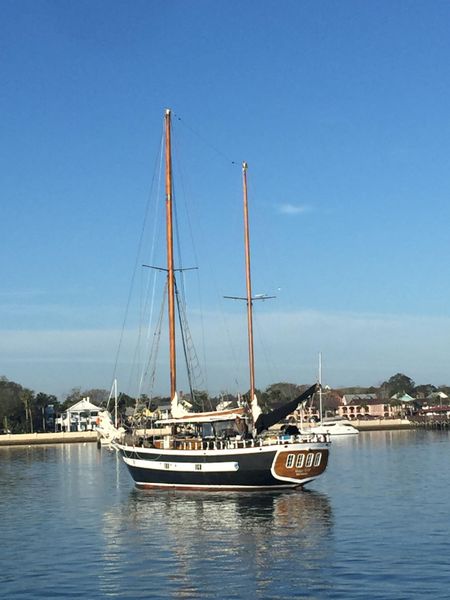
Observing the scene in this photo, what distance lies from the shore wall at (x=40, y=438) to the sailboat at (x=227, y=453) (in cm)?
11527

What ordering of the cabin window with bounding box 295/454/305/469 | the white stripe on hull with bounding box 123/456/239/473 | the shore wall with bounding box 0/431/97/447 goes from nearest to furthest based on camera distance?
the cabin window with bounding box 295/454/305/469 → the white stripe on hull with bounding box 123/456/239/473 → the shore wall with bounding box 0/431/97/447

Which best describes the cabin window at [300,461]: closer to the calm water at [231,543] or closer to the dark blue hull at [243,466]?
the dark blue hull at [243,466]

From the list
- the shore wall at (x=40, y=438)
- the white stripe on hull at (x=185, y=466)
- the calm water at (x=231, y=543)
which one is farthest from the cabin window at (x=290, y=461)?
the shore wall at (x=40, y=438)

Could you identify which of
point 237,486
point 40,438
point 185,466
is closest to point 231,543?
point 237,486

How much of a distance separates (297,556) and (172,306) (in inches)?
1279

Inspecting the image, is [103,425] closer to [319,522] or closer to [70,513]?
[70,513]

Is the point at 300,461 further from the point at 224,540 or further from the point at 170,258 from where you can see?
the point at 170,258

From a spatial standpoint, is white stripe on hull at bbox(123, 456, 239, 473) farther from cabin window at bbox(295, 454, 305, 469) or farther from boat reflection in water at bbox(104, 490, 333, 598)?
cabin window at bbox(295, 454, 305, 469)

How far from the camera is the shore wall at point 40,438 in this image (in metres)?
170

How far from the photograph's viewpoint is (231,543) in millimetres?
35562

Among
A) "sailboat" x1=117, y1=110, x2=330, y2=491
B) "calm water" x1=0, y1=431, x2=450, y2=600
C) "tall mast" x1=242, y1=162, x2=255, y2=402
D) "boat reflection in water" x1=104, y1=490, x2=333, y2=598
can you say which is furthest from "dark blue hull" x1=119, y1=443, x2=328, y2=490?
"tall mast" x1=242, y1=162, x2=255, y2=402

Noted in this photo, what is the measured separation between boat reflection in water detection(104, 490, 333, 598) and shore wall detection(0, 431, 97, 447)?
12173cm

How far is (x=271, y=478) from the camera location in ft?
174

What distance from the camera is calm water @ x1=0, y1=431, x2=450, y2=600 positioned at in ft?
91.7
